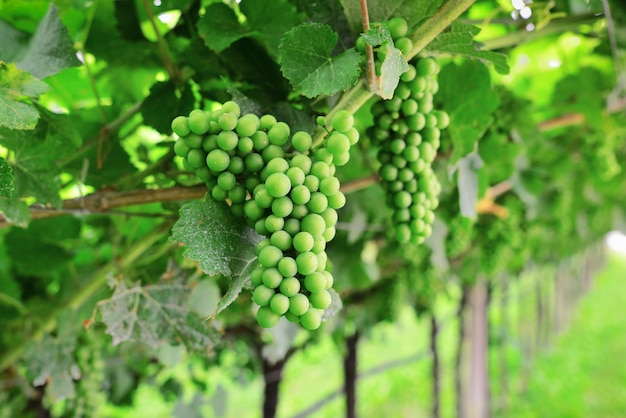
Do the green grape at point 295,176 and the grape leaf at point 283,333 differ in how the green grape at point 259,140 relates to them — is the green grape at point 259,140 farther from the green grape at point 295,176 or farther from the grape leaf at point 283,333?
the grape leaf at point 283,333

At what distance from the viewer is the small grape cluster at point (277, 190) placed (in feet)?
1.58

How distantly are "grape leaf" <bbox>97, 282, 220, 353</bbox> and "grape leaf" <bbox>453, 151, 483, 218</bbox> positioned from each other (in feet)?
1.45

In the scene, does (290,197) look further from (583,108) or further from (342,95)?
(583,108)

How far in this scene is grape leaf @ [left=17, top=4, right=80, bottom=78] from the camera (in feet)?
2.28

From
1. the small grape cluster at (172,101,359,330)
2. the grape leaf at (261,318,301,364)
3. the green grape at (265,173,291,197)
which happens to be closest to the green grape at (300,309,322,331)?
the small grape cluster at (172,101,359,330)

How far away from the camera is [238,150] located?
1.74 feet

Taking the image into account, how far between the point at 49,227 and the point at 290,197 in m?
0.83

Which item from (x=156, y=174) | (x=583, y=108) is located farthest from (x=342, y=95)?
(x=583, y=108)

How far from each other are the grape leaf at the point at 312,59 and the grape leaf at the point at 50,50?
12.1 inches

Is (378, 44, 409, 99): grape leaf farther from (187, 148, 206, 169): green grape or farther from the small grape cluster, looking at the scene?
(187, 148, 206, 169): green grape

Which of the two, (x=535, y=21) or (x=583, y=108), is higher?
(x=535, y=21)

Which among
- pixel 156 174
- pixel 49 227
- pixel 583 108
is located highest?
pixel 156 174

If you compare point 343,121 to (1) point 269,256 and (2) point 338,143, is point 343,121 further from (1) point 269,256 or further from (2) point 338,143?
(1) point 269,256

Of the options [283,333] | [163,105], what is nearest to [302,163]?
[163,105]
